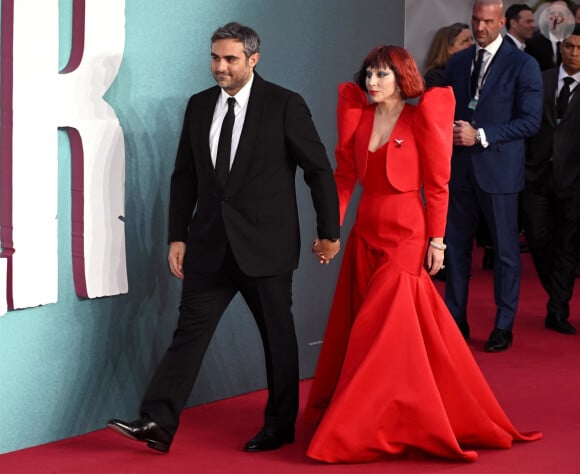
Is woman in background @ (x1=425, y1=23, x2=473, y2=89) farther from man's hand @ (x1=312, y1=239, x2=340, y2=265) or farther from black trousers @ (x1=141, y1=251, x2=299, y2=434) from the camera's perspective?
black trousers @ (x1=141, y1=251, x2=299, y2=434)

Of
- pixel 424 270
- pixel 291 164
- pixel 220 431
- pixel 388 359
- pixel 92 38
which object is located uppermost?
pixel 92 38

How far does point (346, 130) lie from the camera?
16.8 feet

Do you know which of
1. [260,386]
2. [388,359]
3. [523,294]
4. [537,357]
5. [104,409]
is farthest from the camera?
[523,294]

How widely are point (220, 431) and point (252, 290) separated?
73 centimetres

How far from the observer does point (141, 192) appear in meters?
5.30

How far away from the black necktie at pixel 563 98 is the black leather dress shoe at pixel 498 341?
1486 mm

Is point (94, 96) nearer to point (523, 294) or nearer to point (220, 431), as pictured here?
point (220, 431)

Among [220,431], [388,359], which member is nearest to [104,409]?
[220,431]

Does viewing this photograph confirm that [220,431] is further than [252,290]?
Yes

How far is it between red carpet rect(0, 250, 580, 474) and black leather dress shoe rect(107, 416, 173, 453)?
0.18ft

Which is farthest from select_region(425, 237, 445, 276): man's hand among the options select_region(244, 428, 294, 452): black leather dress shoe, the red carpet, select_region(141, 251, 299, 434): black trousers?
select_region(244, 428, 294, 452): black leather dress shoe

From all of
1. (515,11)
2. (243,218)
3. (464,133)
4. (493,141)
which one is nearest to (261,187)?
(243,218)

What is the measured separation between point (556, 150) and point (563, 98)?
33cm

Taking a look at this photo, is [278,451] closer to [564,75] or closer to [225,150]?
[225,150]
